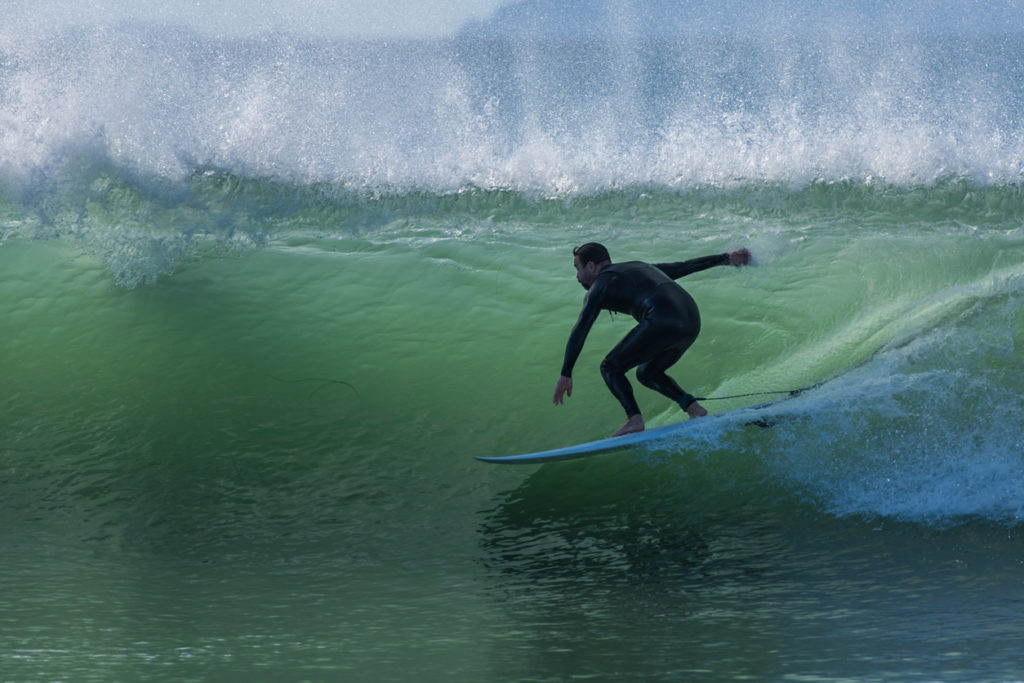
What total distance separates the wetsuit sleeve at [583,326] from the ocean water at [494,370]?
2.32 ft

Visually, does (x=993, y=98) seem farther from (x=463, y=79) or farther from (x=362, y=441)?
(x=362, y=441)

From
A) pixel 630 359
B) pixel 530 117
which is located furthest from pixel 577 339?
pixel 530 117

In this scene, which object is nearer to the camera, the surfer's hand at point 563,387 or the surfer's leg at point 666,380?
the surfer's hand at point 563,387

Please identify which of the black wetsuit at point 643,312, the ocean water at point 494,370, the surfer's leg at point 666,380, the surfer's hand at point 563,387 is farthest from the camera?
the surfer's leg at point 666,380

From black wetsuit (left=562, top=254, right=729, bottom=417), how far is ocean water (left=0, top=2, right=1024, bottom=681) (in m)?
0.48

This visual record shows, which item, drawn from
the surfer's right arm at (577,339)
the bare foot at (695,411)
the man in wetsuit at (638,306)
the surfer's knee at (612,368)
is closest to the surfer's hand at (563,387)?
the surfer's right arm at (577,339)

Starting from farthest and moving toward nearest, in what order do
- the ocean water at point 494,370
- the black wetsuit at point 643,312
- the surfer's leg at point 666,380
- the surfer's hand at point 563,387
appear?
the surfer's leg at point 666,380 → the black wetsuit at point 643,312 → the surfer's hand at point 563,387 → the ocean water at point 494,370

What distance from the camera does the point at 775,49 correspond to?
401 inches

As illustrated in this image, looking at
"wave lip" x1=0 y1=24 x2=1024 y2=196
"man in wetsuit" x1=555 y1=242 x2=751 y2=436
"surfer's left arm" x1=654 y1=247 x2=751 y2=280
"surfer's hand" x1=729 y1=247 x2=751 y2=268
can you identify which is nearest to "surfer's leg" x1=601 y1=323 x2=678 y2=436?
"man in wetsuit" x1=555 y1=242 x2=751 y2=436

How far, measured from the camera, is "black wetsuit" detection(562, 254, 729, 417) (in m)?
4.75

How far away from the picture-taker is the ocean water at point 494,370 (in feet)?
11.8

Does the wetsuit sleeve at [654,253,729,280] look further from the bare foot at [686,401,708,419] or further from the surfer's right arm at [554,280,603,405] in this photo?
the bare foot at [686,401,708,419]

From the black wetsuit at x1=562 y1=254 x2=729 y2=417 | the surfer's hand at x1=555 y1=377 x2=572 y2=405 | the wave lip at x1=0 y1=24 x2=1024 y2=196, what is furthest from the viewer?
the wave lip at x1=0 y1=24 x2=1024 y2=196

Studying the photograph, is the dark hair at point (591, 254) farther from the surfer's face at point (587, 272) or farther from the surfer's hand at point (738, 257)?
the surfer's hand at point (738, 257)
